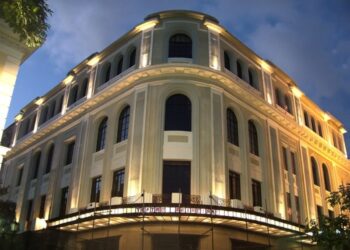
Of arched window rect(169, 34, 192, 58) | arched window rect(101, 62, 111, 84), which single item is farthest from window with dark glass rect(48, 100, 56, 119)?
arched window rect(169, 34, 192, 58)

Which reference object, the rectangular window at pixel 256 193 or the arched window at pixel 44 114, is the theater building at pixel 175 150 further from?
the arched window at pixel 44 114

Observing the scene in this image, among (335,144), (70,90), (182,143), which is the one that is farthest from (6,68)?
(335,144)

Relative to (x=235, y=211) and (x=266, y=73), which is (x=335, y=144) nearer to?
(x=266, y=73)

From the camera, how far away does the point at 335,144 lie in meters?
34.0

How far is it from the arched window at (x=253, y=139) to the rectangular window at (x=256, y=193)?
6.34 ft

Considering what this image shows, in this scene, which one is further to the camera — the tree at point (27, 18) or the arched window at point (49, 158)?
the arched window at point (49, 158)

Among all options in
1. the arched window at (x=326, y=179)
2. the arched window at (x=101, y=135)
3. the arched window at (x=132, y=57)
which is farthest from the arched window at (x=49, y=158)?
the arched window at (x=326, y=179)

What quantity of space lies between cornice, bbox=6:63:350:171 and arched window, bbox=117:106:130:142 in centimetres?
125

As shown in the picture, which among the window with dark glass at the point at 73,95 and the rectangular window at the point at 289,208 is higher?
the window with dark glass at the point at 73,95

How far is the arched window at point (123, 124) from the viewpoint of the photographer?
21.4m

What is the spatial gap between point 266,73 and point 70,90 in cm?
1396

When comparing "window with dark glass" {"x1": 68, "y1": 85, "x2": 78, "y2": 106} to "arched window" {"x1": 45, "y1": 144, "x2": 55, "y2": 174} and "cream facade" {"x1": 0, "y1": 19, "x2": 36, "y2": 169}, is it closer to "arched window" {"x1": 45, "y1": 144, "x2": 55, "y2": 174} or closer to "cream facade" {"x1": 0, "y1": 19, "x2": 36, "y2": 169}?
"arched window" {"x1": 45, "y1": 144, "x2": 55, "y2": 174}

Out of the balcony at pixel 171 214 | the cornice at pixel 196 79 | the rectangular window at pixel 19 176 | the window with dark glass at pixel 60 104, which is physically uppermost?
the window with dark glass at pixel 60 104

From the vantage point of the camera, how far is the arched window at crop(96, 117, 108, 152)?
75.0 ft
